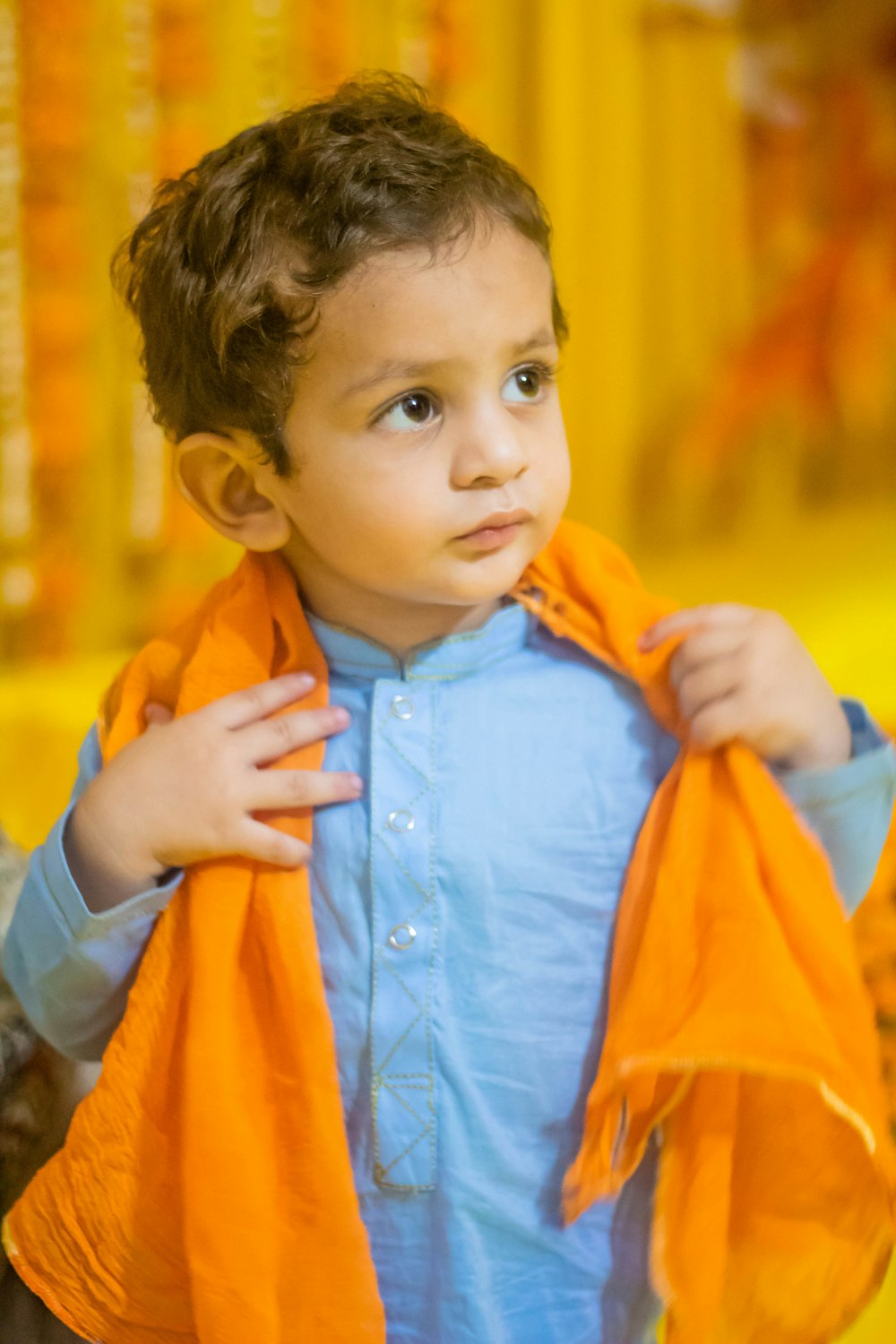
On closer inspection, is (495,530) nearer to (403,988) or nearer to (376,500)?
(376,500)

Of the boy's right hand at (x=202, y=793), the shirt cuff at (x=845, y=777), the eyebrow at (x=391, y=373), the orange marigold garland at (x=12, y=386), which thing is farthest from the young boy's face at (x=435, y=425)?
the orange marigold garland at (x=12, y=386)

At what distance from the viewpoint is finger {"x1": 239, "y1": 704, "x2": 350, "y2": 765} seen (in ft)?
2.76

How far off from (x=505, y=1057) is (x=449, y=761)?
0.19 meters

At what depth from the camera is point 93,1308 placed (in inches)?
33.4

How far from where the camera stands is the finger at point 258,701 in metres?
0.86

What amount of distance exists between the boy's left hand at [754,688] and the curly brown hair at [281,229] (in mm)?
268

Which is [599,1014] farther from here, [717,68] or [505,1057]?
[717,68]

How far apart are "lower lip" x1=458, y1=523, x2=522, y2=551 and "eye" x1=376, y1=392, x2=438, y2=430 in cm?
7

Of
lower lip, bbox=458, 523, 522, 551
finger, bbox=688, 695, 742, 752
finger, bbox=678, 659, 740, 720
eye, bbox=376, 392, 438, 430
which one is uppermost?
eye, bbox=376, 392, 438, 430

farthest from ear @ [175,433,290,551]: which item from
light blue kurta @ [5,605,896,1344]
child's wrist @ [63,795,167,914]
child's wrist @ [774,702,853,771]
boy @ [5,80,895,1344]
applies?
child's wrist @ [774,702,853,771]

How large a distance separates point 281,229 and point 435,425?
5.8 inches

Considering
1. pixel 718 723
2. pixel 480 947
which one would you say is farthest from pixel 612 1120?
pixel 718 723

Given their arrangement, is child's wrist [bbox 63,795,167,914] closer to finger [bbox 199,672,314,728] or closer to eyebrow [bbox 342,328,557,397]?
finger [bbox 199,672,314,728]

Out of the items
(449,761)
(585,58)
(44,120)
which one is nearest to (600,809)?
(449,761)
